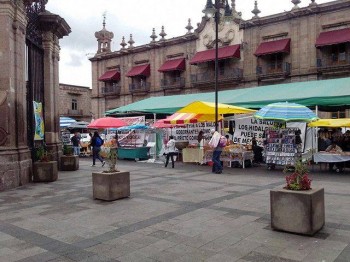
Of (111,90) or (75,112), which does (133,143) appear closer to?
(111,90)

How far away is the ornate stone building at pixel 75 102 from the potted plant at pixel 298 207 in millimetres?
49325

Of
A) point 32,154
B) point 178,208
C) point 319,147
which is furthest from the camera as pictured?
point 319,147

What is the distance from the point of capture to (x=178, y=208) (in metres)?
7.48

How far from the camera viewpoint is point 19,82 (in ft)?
36.4

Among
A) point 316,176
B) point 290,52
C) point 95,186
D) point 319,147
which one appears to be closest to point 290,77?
point 290,52

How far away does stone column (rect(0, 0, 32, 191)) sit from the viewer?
10.4 metres

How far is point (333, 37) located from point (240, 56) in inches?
292

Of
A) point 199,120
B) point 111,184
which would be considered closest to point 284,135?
point 199,120

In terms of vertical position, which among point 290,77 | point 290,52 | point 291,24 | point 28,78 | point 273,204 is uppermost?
point 291,24

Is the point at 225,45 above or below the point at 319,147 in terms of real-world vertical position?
above

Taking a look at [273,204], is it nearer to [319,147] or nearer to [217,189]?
[217,189]

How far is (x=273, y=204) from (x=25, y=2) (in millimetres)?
10163

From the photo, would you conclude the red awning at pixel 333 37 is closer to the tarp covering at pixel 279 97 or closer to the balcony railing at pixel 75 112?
the tarp covering at pixel 279 97

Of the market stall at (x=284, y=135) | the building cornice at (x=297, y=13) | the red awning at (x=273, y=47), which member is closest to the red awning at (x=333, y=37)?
the building cornice at (x=297, y=13)
